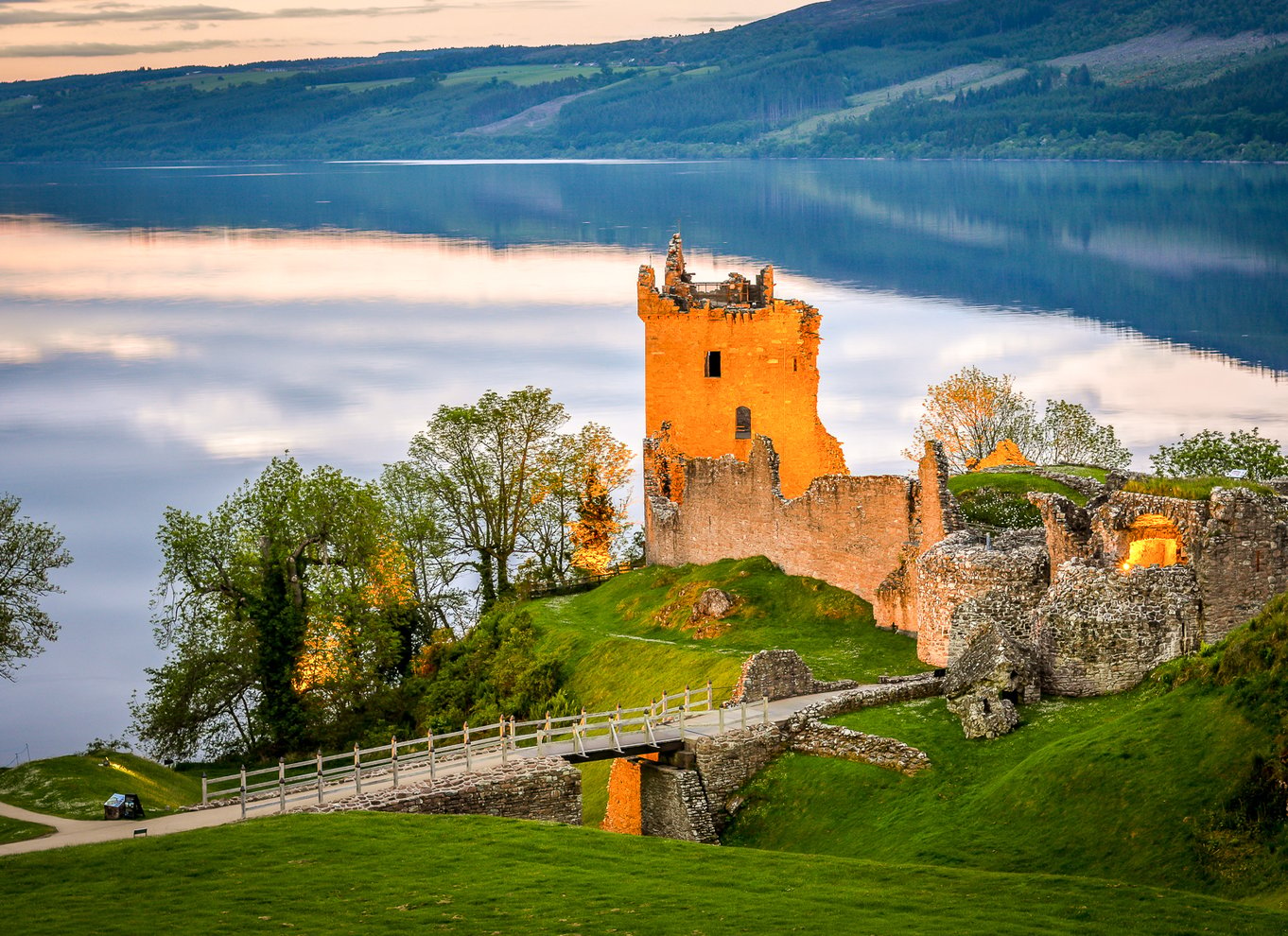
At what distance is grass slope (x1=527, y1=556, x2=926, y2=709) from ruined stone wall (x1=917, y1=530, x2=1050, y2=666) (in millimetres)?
1619

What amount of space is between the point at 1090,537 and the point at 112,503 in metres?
72.3

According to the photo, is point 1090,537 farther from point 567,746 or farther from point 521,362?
point 521,362

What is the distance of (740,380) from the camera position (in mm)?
61719

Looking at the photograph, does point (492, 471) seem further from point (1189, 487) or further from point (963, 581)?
point (1189, 487)

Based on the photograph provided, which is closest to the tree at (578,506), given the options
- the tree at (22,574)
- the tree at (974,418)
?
the tree at (974,418)

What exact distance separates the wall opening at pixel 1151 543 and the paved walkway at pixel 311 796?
6.42 m

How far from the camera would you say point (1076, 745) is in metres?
28.9

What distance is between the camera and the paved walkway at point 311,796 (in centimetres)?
3028

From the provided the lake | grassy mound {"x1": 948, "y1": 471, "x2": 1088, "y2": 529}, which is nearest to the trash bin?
grassy mound {"x1": 948, "y1": 471, "x2": 1088, "y2": 529}

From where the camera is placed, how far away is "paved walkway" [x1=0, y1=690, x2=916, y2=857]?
30281mm

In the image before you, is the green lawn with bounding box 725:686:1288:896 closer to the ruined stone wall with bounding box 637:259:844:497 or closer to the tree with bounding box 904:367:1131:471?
the ruined stone wall with bounding box 637:259:844:497

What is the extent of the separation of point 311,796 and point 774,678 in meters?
9.91

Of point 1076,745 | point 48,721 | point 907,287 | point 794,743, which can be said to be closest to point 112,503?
point 48,721

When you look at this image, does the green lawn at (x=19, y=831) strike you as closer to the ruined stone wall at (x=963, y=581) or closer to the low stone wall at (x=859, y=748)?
the low stone wall at (x=859, y=748)
